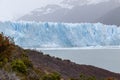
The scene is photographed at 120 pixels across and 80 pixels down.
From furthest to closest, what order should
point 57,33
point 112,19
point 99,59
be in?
point 112,19, point 57,33, point 99,59

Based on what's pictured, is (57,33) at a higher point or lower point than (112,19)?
lower

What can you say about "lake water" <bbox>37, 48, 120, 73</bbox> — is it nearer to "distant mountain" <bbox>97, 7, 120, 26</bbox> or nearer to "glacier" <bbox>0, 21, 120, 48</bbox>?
"glacier" <bbox>0, 21, 120, 48</bbox>

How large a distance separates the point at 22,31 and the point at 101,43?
1540 centimetres

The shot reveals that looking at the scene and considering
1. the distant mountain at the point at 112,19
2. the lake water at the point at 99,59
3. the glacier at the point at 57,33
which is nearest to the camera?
the lake water at the point at 99,59

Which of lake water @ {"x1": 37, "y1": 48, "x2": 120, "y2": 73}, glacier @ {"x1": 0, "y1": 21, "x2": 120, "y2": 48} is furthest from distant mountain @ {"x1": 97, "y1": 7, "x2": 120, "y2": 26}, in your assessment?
glacier @ {"x1": 0, "y1": 21, "x2": 120, "y2": 48}

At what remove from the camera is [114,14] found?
411ft

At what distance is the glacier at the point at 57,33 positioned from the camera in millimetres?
43594

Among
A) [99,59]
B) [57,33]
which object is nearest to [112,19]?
[57,33]

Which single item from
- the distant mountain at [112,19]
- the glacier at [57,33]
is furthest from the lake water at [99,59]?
the distant mountain at [112,19]

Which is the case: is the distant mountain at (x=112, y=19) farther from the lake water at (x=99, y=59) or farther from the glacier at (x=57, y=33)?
the glacier at (x=57, y=33)

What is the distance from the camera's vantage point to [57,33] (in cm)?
4697

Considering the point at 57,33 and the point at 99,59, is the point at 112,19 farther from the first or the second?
the point at 99,59

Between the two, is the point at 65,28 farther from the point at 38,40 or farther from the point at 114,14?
the point at 114,14

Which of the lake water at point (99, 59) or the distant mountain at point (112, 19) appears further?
the distant mountain at point (112, 19)
